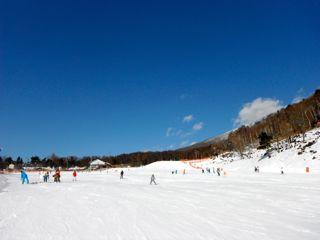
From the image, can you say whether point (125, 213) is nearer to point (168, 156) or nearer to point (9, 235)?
point (9, 235)

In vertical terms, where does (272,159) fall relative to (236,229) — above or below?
above

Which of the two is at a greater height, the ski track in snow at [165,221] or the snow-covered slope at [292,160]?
the snow-covered slope at [292,160]

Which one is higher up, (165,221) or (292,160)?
(292,160)

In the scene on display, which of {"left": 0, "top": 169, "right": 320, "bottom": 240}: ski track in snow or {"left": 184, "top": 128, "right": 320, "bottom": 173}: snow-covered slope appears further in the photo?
{"left": 184, "top": 128, "right": 320, "bottom": 173}: snow-covered slope

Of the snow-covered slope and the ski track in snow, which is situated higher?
the snow-covered slope

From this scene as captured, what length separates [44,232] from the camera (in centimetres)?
1013

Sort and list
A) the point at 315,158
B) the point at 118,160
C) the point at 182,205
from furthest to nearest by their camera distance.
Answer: the point at 118,160 < the point at 315,158 < the point at 182,205

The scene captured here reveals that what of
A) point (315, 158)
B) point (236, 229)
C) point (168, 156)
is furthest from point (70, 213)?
point (168, 156)

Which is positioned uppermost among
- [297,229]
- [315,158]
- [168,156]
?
[168,156]

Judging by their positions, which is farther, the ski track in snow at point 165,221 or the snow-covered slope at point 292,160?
the snow-covered slope at point 292,160

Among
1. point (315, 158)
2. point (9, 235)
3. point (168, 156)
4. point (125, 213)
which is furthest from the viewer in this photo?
point (168, 156)

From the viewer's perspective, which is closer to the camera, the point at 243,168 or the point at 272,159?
the point at 272,159

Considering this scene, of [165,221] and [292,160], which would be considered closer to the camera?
[165,221]

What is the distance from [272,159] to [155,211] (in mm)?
55944
